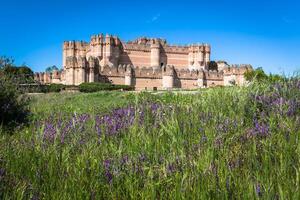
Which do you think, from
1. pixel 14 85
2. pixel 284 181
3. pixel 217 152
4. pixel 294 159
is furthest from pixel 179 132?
pixel 14 85

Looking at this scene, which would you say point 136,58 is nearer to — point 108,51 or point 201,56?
point 108,51

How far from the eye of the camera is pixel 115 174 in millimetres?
2832

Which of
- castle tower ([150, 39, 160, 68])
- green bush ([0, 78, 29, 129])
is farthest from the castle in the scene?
green bush ([0, 78, 29, 129])

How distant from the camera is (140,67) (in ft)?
245

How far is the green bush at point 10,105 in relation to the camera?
7.56 meters

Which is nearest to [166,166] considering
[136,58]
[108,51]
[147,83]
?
[147,83]

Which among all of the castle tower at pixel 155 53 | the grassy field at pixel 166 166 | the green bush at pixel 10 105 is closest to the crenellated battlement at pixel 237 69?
the castle tower at pixel 155 53

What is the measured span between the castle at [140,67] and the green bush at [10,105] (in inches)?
2008

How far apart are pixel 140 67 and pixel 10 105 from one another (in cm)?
6709

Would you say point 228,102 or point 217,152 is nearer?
point 217,152

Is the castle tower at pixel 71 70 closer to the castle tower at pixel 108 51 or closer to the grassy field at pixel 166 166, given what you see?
the castle tower at pixel 108 51

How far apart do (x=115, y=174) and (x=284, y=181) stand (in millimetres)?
1102

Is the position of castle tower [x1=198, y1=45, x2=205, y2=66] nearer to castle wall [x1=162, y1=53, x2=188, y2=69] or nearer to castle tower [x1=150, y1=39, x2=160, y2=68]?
castle wall [x1=162, y1=53, x2=188, y2=69]

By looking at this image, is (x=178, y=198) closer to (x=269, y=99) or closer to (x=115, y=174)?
(x=115, y=174)
